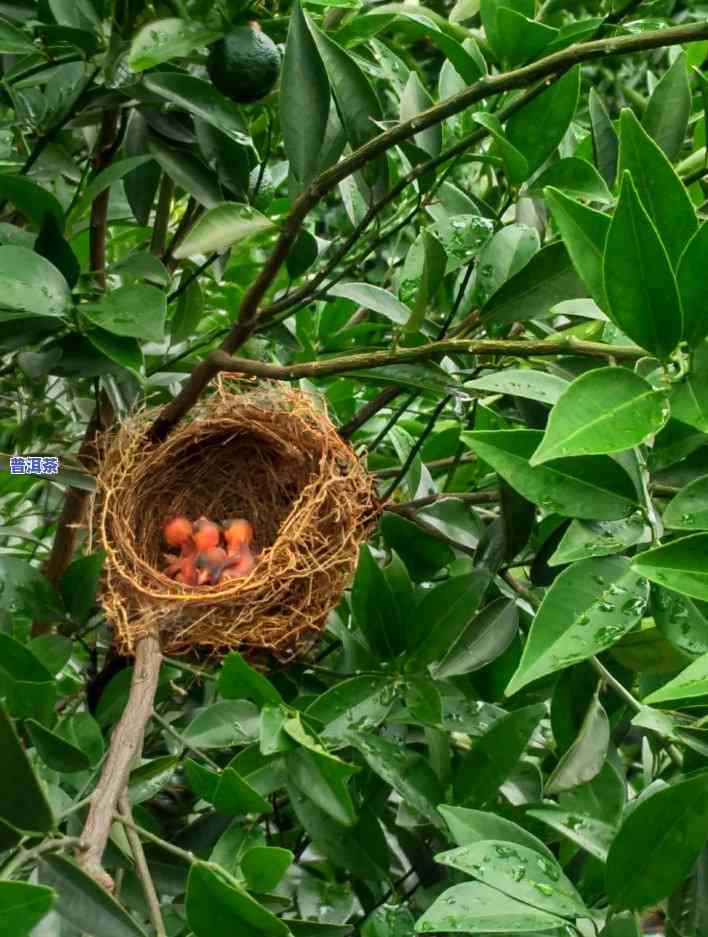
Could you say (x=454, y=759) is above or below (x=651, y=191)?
below

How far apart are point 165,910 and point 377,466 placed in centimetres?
50

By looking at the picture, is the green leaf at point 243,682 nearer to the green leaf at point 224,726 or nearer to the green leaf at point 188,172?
the green leaf at point 224,726

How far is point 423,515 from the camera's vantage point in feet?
2.58

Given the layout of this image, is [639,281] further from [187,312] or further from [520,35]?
Answer: [187,312]

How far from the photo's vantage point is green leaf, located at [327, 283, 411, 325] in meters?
0.75

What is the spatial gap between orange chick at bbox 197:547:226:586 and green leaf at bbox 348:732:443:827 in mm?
340

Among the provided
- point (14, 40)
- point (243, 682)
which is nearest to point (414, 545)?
point (243, 682)

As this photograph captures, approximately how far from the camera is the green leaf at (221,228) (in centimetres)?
66

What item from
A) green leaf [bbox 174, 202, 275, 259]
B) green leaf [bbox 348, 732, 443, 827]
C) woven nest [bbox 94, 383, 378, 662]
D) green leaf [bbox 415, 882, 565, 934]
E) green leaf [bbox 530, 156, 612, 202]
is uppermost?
green leaf [bbox 530, 156, 612, 202]

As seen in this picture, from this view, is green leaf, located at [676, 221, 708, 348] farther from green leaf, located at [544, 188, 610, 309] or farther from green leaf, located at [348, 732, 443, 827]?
green leaf, located at [348, 732, 443, 827]

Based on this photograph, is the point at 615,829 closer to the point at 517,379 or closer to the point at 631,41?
the point at 517,379

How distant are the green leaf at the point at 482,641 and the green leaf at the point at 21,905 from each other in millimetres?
340

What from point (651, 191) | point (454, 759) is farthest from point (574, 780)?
point (651, 191)

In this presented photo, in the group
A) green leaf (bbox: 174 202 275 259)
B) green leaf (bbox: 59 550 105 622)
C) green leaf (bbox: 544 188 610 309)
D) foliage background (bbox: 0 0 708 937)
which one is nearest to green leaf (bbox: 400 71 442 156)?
foliage background (bbox: 0 0 708 937)
